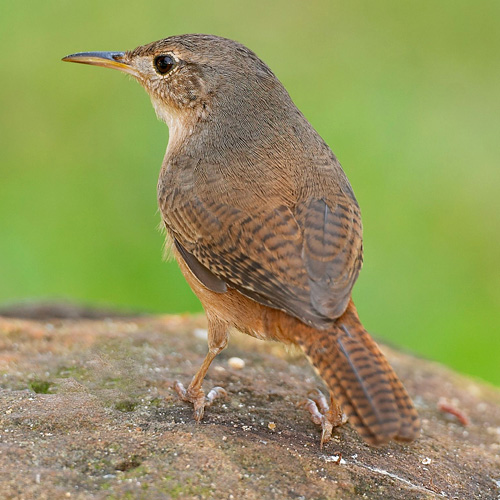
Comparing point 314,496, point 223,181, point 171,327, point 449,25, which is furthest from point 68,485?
point 449,25

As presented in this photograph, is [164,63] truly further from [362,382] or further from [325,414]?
[362,382]

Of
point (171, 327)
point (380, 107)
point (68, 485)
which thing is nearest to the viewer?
point (68, 485)

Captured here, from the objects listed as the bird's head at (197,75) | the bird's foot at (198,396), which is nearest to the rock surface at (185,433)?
the bird's foot at (198,396)

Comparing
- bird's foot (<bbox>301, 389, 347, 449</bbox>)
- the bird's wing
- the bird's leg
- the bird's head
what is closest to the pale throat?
the bird's head

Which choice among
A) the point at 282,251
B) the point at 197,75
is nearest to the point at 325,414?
the point at 282,251

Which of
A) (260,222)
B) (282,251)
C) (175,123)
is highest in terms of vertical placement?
(175,123)

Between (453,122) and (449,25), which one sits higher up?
(449,25)

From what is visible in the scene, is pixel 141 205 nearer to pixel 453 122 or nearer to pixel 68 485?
pixel 453 122

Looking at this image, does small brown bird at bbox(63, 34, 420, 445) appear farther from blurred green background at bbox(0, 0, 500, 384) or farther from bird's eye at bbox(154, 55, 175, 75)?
blurred green background at bbox(0, 0, 500, 384)
